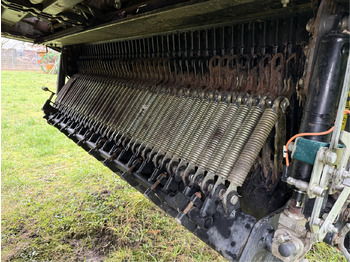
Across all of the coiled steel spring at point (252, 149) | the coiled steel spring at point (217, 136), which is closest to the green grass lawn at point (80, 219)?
the coiled steel spring at point (217, 136)

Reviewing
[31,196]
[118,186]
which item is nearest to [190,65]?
[118,186]

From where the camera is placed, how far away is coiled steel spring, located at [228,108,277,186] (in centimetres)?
160

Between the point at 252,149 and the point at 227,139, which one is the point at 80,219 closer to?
the point at 227,139

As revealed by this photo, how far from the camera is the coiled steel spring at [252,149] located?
1598 millimetres

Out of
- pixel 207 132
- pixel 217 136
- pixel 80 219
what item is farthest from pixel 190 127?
pixel 80 219

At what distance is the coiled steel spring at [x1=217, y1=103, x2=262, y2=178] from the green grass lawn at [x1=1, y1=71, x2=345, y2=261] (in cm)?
180

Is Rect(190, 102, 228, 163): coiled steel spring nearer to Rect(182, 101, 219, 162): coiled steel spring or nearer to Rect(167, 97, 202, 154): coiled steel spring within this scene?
Rect(182, 101, 219, 162): coiled steel spring

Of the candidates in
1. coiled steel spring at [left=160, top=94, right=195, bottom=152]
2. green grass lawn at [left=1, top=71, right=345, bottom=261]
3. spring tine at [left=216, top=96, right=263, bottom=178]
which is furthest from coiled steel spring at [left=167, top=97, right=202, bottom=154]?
green grass lawn at [left=1, top=71, right=345, bottom=261]

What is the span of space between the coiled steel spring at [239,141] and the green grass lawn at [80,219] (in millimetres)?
1797

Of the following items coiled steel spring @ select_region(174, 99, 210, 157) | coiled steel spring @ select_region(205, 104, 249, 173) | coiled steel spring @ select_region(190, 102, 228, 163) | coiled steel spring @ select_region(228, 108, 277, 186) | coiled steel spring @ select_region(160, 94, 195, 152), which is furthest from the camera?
coiled steel spring @ select_region(160, 94, 195, 152)

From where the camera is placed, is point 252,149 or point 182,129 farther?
point 182,129

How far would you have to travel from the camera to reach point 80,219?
3.81 m

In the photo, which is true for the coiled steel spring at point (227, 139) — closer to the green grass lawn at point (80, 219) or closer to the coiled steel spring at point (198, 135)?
the coiled steel spring at point (198, 135)

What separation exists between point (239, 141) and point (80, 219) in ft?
9.82
